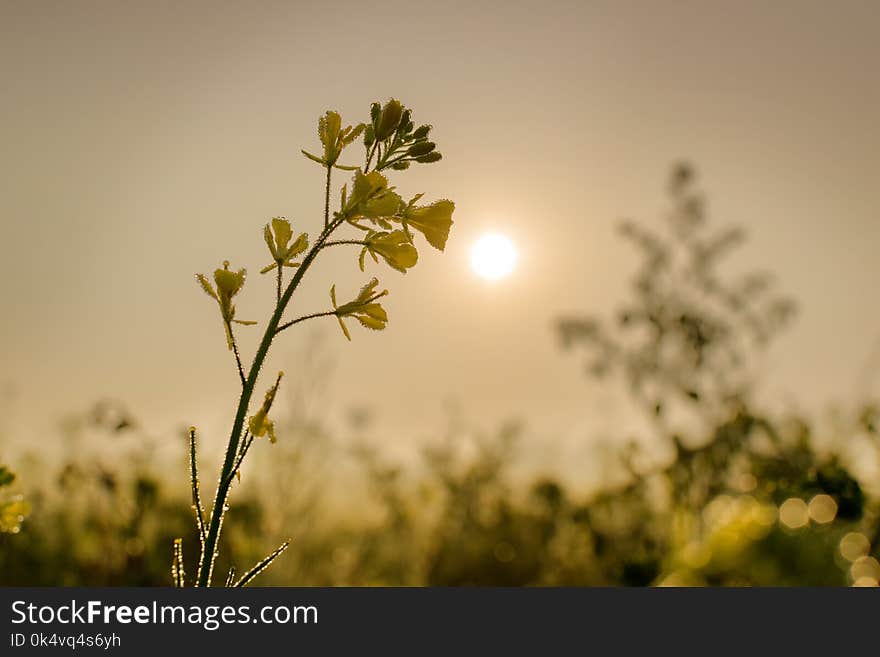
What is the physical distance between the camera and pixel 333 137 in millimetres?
912

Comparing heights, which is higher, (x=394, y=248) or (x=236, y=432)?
(x=394, y=248)

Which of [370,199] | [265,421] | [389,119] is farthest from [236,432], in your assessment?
[389,119]

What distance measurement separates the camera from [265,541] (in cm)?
404

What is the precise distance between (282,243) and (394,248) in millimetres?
144

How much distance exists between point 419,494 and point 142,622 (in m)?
4.50

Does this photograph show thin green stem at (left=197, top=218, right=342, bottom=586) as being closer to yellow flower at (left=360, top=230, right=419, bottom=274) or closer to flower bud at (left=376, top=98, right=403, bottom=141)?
yellow flower at (left=360, top=230, right=419, bottom=274)

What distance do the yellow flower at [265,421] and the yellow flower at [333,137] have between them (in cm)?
31

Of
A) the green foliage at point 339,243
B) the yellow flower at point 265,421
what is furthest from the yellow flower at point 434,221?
the yellow flower at point 265,421

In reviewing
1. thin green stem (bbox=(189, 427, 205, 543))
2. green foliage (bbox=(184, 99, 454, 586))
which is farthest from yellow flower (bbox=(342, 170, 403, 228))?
thin green stem (bbox=(189, 427, 205, 543))

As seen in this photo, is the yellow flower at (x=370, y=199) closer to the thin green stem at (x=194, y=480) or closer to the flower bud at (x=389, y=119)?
the flower bud at (x=389, y=119)

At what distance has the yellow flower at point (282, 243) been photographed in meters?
0.84

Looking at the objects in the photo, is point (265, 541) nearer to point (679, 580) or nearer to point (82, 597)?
point (82, 597)

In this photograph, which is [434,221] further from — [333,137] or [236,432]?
[236,432]

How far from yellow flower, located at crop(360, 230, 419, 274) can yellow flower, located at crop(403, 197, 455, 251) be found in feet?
0.15
